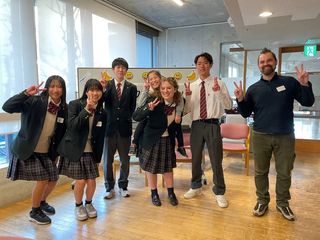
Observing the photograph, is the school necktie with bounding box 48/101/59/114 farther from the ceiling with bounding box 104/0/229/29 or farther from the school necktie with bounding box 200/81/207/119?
the ceiling with bounding box 104/0/229/29

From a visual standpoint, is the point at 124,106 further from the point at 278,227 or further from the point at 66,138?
the point at 278,227

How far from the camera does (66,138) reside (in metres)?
2.24

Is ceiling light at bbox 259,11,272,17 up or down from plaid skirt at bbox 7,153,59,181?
up

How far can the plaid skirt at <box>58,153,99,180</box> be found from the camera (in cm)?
229

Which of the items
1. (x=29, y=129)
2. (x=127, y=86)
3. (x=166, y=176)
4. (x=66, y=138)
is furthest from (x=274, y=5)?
(x=29, y=129)

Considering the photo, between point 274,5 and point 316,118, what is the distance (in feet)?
10.9

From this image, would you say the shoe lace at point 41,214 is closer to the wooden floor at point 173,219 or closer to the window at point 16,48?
the wooden floor at point 173,219

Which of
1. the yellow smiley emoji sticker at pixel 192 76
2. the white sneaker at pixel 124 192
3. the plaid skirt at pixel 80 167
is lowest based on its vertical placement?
the white sneaker at pixel 124 192

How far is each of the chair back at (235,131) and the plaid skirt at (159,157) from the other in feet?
5.26

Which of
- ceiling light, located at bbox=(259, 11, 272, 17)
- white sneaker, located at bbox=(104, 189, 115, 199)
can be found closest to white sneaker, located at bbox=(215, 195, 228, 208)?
white sneaker, located at bbox=(104, 189, 115, 199)

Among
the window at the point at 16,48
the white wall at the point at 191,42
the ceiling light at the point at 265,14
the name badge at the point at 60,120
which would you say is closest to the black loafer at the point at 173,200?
the name badge at the point at 60,120

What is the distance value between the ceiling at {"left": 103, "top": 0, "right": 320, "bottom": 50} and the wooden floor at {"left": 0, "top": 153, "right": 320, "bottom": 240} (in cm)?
223

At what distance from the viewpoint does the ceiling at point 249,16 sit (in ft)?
10.2

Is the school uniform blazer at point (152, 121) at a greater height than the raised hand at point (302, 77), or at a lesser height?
lesser
